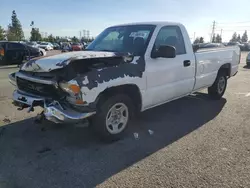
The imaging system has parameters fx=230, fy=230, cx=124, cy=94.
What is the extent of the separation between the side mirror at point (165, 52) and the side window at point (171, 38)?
212 millimetres

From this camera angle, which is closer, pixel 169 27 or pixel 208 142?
pixel 208 142

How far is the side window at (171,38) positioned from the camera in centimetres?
438

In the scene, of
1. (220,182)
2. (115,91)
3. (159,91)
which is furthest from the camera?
(159,91)

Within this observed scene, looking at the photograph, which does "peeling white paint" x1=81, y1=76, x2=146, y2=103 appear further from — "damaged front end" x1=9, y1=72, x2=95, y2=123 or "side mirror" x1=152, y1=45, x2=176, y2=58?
"side mirror" x1=152, y1=45, x2=176, y2=58

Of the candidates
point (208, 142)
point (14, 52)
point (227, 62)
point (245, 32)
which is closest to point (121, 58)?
point (208, 142)

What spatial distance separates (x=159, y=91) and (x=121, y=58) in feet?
3.56

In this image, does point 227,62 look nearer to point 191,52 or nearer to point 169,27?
point 191,52

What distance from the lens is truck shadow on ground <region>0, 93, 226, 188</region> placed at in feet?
9.48

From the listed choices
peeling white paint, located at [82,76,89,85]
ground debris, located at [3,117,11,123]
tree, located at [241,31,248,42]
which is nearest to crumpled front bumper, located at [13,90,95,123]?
peeling white paint, located at [82,76,89,85]

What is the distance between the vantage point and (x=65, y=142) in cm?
387

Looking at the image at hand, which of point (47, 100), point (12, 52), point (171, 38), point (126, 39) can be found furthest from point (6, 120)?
point (12, 52)

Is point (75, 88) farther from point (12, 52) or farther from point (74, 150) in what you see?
point (12, 52)

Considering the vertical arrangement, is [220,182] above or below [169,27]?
below

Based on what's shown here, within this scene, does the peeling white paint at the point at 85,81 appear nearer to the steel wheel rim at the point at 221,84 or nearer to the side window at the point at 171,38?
the side window at the point at 171,38
